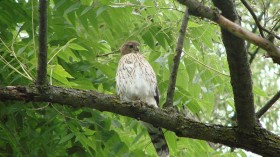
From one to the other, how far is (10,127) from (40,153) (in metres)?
0.43

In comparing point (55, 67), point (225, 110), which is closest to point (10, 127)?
point (55, 67)

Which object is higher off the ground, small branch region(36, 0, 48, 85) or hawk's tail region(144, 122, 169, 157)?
small branch region(36, 0, 48, 85)

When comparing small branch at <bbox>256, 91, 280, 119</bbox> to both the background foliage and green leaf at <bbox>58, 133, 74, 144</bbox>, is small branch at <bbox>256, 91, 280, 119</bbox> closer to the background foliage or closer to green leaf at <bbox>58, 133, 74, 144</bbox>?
the background foliage

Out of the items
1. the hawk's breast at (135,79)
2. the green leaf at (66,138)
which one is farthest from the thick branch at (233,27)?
the hawk's breast at (135,79)

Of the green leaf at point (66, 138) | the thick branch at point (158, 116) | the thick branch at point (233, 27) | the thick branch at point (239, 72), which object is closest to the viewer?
the thick branch at point (233, 27)

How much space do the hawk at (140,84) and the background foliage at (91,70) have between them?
0.37 ft

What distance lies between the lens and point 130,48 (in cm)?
649

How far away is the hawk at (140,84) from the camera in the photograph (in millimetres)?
5586

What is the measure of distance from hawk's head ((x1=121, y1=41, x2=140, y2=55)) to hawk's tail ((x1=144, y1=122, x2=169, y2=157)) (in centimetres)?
118

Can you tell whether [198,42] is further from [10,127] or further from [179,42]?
[10,127]

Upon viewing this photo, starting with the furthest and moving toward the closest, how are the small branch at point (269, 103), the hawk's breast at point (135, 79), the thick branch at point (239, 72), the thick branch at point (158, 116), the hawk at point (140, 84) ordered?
the hawk's breast at point (135, 79), the hawk at point (140, 84), the thick branch at point (158, 116), the small branch at point (269, 103), the thick branch at point (239, 72)

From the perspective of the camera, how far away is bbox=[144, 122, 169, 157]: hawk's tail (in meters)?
5.42

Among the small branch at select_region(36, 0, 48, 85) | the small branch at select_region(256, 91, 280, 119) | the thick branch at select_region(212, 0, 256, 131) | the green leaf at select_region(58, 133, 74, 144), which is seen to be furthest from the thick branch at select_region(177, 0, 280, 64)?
the green leaf at select_region(58, 133, 74, 144)

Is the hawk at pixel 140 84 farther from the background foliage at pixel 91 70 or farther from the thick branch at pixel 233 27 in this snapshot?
the thick branch at pixel 233 27
